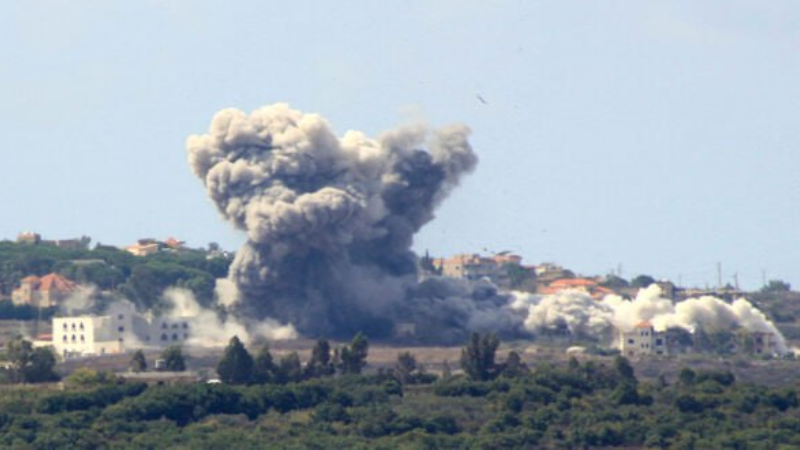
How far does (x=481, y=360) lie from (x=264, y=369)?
44.7ft

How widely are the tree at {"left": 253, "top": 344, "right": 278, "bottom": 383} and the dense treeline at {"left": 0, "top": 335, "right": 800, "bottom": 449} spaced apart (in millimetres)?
427

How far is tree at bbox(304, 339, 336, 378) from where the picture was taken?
16875 centimetres

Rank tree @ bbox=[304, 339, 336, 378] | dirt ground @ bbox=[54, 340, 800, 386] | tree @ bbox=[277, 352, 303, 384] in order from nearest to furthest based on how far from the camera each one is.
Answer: tree @ bbox=[277, 352, 303, 384]
tree @ bbox=[304, 339, 336, 378]
dirt ground @ bbox=[54, 340, 800, 386]

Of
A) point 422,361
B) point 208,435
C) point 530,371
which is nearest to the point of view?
point 208,435

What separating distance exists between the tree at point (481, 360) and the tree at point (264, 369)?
39.2 feet

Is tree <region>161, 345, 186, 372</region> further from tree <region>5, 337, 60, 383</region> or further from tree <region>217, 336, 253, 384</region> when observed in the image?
tree <region>5, 337, 60, 383</region>

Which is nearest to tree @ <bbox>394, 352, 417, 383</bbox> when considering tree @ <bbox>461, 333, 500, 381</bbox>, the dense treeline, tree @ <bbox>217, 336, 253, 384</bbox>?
the dense treeline

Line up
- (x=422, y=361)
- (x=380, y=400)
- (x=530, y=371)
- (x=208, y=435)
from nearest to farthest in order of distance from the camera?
(x=208, y=435)
(x=380, y=400)
(x=530, y=371)
(x=422, y=361)

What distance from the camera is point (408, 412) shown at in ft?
509

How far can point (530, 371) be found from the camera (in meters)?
172

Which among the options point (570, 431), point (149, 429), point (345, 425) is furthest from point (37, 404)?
point (570, 431)

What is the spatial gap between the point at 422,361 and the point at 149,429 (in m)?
44.7

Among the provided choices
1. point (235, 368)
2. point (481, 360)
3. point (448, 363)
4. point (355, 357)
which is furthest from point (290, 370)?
point (448, 363)

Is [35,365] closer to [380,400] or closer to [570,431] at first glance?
[380,400]
